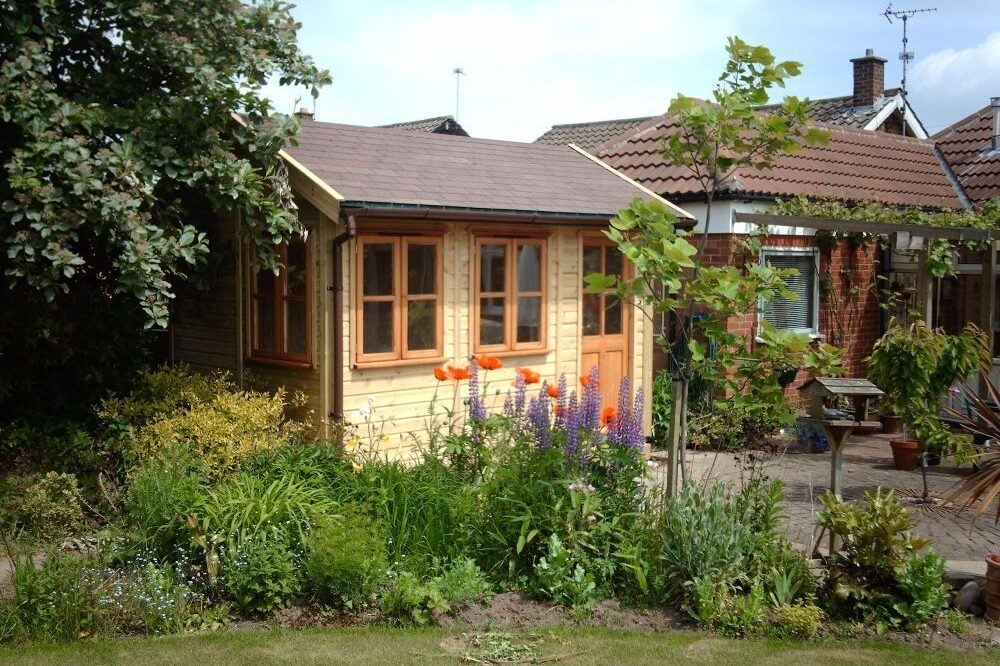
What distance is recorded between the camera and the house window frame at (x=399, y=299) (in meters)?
10.2

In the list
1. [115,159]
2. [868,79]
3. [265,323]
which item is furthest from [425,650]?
[868,79]

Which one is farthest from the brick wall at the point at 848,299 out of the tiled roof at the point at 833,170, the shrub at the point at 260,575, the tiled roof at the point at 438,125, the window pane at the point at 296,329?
the tiled roof at the point at 438,125

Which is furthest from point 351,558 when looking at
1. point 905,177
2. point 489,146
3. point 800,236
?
point 905,177

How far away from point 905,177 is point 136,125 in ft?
45.6

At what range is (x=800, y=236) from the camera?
15.4 meters

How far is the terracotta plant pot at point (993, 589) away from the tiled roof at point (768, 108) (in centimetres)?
1229

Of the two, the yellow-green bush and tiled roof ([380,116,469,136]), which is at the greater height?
tiled roof ([380,116,469,136])

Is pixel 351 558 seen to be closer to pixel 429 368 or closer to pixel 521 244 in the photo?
pixel 429 368

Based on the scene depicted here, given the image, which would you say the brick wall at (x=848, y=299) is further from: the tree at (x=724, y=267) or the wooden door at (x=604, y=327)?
the tree at (x=724, y=267)

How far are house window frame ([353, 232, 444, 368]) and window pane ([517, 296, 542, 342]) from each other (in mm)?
1169

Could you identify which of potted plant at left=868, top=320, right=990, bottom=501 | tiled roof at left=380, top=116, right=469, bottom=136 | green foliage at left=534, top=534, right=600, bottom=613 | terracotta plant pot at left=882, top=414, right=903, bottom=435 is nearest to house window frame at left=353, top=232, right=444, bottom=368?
green foliage at left=534, top=534, right=600, bottom=613

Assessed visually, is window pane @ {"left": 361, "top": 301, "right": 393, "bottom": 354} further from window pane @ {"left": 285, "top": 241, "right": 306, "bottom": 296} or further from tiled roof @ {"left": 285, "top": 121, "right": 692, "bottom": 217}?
tiled roof @ {"left": 285, "top": 121, "right": 692, "bottom": 217}

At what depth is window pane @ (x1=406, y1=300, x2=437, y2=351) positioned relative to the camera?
10742 mm

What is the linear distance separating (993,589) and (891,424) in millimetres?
8491
